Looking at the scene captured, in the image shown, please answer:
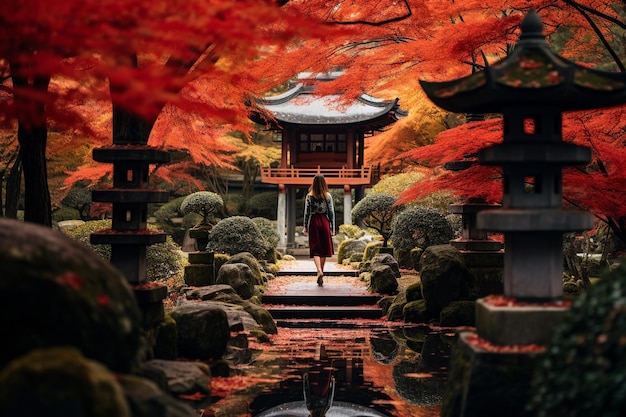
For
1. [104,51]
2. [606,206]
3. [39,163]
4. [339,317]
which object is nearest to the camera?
[104,51]

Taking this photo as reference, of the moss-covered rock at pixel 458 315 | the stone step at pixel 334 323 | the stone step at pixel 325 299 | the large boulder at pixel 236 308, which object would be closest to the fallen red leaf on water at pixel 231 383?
the large boulder at pixel 236 308

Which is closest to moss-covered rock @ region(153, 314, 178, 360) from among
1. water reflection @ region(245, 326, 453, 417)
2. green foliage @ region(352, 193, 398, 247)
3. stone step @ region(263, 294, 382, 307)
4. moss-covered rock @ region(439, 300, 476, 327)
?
water reflection @ region(245, 326, 453, 417)

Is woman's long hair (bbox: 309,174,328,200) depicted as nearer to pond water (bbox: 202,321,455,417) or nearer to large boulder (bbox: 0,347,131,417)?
pond water (bbox: 202,321,455,417)

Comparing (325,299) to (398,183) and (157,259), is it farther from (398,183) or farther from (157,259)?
(398,183)

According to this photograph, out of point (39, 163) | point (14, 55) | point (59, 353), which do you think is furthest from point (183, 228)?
point (59, 353)

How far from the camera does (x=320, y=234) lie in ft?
49.0

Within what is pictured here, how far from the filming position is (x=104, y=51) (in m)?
5.25

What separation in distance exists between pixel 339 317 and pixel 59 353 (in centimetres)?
993

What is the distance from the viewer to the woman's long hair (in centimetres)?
1434

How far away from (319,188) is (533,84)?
8593 millimetres

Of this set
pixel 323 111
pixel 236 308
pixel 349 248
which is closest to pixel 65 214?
pixel 323 111

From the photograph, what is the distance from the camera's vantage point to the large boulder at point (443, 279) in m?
12.3

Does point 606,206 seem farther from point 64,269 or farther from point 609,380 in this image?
point 64,269

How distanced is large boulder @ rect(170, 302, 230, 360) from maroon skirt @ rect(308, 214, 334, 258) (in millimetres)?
6665
